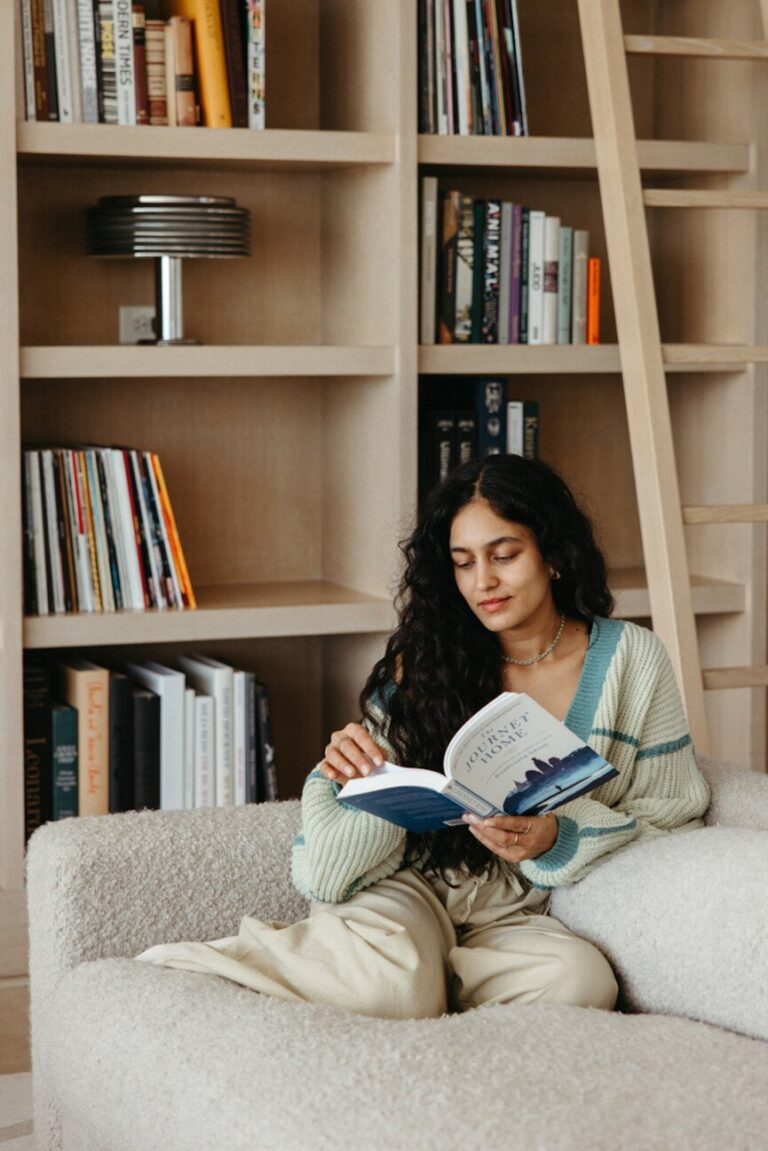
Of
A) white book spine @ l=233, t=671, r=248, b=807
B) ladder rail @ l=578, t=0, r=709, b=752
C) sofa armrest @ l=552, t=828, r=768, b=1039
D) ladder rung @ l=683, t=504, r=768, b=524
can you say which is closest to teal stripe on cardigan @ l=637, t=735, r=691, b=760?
sofa armrest @ l=552, t=828, r=768, b=1039

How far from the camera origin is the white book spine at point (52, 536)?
94.4 inches

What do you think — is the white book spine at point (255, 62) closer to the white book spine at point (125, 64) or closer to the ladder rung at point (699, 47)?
the white book spine at point (125, 64)

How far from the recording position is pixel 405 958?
1.59 metres

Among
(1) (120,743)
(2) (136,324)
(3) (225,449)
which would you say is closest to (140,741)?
(1) (120,743)

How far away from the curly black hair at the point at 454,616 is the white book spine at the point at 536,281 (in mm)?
791

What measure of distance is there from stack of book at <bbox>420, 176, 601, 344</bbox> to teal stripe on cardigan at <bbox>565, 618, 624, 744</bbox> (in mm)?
848

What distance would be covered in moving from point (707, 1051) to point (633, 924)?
0.26m

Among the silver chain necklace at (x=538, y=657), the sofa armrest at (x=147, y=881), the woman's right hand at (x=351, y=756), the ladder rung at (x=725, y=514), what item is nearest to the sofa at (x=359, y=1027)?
the sofa armrest at (x=147, y=881)

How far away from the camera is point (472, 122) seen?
2.54m

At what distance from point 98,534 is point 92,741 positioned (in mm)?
323

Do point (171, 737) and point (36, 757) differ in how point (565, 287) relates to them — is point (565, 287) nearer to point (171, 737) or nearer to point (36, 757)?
point (171, 737)

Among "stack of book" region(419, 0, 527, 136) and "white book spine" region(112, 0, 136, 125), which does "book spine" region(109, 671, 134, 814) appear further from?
"stack of book" region(419, 0, 527, 136)

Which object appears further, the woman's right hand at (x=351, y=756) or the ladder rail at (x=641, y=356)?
the ladder rail at (x=641, y=356)

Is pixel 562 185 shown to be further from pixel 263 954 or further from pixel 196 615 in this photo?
pixel 263 954
